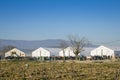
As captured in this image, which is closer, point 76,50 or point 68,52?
point 76,50

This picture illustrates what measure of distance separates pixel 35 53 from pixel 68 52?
440 inches

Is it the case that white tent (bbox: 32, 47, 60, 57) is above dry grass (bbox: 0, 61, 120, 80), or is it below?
above

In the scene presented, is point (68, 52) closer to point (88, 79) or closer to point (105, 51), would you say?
point (105, 51)

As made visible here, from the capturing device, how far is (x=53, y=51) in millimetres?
90938

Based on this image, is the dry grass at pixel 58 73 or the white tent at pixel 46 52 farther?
the white tent at pixel 46 52

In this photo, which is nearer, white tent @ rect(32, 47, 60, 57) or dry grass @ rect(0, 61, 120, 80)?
dry grass @ rect(0, 61, 120, 80)

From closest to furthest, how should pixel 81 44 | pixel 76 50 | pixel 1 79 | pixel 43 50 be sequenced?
pixel 1 79 → pixel 76 50 → pixel 81 44 → pixel 43 50

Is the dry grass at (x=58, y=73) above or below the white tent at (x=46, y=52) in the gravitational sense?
below

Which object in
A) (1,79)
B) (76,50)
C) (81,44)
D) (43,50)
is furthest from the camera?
(43,50)

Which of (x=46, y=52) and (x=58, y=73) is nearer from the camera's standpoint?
(x=58, y=73)

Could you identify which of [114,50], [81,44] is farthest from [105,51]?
[81,44]

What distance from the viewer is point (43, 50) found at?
3497 inches

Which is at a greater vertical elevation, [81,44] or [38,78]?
[81,44]

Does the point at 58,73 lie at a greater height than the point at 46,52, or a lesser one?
lesser
